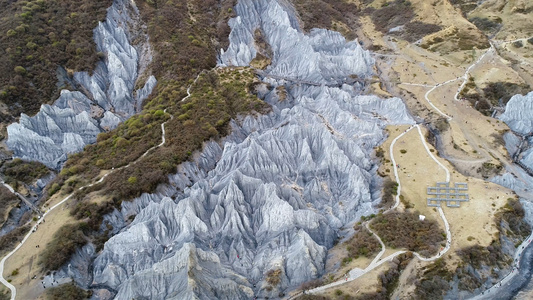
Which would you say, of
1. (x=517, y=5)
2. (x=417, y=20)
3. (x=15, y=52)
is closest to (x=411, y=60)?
(x=417, y=20)

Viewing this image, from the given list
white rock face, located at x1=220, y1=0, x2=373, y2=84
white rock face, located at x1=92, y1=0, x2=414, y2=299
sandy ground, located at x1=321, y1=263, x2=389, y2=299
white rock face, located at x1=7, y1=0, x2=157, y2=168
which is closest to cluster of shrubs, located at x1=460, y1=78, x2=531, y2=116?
white rock face, located at x1=92, y1=0, x2=414, y2=299

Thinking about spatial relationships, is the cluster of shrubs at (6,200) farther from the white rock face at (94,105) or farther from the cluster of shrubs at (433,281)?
the cluster of shrubs at (433,281)

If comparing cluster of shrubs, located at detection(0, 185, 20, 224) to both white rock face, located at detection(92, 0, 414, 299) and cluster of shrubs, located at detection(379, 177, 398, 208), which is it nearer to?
white rock face, located at detection(92, 0, 414, 299)

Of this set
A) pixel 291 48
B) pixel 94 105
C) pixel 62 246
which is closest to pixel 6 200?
pixel 62 246

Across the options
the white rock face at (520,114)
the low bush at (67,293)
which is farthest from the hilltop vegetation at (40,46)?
the white rock face at (520,114)

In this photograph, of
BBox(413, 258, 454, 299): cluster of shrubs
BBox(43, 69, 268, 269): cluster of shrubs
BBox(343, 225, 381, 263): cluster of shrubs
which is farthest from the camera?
BBox(43, 69, 268, 269): cluster of shrubs

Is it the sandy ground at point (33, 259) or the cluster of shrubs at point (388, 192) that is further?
the cluster of shrubs at point (388, 192)
